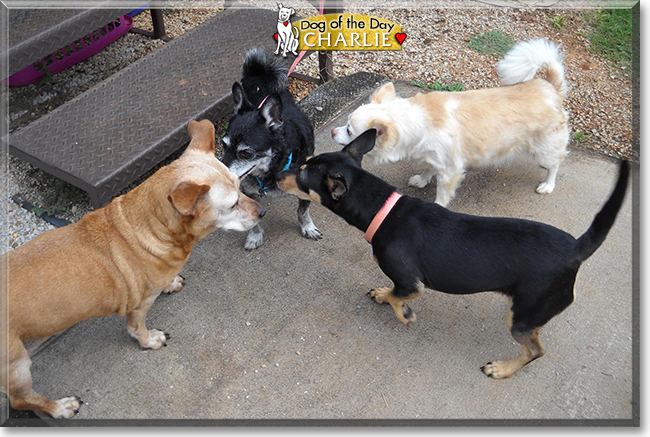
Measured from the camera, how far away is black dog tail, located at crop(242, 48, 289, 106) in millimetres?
4023

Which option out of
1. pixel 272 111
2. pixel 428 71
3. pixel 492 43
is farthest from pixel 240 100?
pixel 492 43

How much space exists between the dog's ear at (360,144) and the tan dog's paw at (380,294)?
93 centimetres

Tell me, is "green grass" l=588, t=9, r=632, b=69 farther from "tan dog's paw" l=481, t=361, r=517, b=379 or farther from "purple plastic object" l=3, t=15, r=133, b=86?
"purple plastic object" l=3, t=15, r=133, b=86

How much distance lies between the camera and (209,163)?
116 inches

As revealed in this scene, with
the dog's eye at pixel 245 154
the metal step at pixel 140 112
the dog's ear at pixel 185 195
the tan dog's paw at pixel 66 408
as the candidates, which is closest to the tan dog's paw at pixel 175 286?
the metal step at pixel 140 112

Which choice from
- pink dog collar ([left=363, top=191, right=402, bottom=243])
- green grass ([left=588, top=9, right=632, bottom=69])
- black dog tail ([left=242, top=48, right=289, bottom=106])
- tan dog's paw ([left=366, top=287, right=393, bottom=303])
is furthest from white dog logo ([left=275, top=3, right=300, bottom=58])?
green grass ([left=588, top=9, right=632, bottom=69])

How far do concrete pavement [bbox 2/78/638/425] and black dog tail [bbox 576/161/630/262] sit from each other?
90cm

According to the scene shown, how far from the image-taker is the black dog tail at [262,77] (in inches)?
158

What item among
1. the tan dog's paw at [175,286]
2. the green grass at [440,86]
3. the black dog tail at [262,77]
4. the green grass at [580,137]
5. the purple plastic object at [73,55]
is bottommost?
the tan dog's paw at [175,286]

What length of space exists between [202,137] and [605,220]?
2.40 metres

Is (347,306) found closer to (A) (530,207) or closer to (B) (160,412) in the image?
(B) (160,412)

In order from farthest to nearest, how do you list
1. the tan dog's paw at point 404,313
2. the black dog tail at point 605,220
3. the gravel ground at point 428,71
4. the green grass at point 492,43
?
the green grass at point 492,43 < the gravel ground at point 428,71 < the tan dog's paw at point 404,313 < the black dog tail at point 605,220

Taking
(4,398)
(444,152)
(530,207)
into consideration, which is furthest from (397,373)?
(4,398)

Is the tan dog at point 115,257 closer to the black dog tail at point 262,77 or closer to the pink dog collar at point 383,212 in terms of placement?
the pink dog collar at point 383,212
